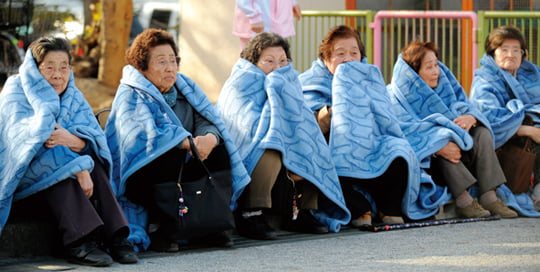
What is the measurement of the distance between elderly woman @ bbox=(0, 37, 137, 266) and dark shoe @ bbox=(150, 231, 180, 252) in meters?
0.25

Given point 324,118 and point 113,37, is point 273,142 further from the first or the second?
point 113,37

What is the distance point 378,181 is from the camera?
604 cm

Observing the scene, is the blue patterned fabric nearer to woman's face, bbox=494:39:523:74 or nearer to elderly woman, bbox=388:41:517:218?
elderly woman, bbox=388:41:517:218

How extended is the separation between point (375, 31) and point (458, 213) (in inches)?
140

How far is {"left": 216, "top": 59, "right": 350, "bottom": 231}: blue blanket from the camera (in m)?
5.52

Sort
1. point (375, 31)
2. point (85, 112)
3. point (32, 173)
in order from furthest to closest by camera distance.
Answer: point (375, 31) → point (85, 112) → point (32, 173)

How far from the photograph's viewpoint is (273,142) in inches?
213

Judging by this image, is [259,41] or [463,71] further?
[463,71]

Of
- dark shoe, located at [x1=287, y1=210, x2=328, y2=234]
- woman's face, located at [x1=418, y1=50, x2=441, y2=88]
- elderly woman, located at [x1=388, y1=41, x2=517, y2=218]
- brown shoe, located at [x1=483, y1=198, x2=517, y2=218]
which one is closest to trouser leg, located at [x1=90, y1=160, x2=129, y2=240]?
dark shoe, located at [x1=287, y1=210, x2=328, y2=234]

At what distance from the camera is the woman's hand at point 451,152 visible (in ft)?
20.4

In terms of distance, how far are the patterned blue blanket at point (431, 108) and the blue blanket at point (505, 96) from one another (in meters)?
0.19

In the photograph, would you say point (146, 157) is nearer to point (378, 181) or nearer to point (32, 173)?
point (32, 173)

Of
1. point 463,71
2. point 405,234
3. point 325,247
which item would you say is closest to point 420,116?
point 405,234

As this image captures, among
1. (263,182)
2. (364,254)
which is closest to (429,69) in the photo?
(263,182)
